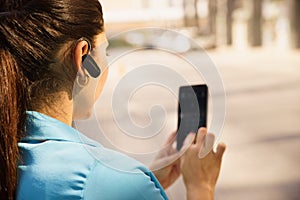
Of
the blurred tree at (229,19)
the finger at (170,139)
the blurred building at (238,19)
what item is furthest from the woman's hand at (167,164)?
the blurred tree at (229,19)

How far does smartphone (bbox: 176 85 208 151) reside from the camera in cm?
78

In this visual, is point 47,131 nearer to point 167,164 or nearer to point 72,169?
point 72,169

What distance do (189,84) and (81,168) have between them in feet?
0.69

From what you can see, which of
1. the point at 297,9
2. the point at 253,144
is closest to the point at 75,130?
the point at 253,144

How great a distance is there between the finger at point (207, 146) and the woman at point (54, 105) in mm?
157

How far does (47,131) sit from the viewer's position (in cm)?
66

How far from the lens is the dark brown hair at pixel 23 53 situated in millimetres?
650

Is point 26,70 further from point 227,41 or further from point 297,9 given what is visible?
point 227,41

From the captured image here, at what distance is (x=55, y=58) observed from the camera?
2.19 ft

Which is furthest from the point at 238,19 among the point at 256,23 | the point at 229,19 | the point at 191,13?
the point at 256,23

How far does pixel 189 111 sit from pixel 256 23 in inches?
726

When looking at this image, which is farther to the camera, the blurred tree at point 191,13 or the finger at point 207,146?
the blurred tree at point 191,13

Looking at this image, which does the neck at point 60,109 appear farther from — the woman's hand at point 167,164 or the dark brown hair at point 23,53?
the woman's hand at point 167,164

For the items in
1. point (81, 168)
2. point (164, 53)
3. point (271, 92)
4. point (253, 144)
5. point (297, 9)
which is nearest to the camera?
point (81, 168)
